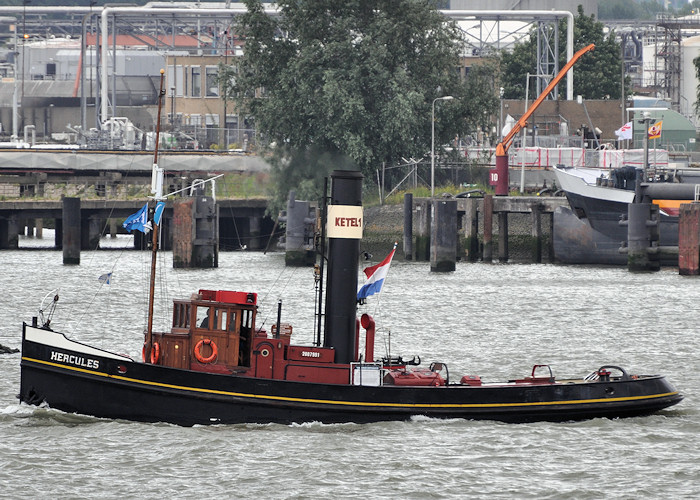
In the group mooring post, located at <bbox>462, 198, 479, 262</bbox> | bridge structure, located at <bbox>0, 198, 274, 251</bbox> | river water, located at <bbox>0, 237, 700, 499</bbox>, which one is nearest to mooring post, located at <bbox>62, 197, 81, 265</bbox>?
bridge structure, located at <bbox>0, 198, 274, 251</bbox>

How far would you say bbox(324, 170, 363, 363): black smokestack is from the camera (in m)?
29.0

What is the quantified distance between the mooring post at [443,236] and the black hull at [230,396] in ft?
132

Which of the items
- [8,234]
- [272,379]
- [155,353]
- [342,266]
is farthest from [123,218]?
[272,379]

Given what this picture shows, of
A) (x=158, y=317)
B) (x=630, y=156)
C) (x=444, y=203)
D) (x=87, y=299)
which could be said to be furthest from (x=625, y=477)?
(x=630, y=156)

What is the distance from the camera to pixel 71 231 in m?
73.2

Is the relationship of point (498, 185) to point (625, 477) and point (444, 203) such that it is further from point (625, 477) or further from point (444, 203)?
point (625, 477)

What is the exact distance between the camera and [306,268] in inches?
2857

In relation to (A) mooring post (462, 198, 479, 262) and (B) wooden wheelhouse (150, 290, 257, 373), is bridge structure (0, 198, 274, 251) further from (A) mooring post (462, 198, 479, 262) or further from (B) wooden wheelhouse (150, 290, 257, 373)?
(B) wooden wheelhouse (150, 290, 257, 373)

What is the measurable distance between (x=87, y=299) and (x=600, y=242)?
111 feet

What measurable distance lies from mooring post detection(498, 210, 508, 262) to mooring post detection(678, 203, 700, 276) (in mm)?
13636

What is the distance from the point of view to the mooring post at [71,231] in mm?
72812

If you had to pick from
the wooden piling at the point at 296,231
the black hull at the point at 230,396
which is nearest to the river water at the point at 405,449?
the black hull at the point at 230,396

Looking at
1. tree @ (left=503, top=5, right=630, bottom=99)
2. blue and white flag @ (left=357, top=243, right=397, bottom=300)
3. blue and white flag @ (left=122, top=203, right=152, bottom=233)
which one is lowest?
blue and white flag @ (left=357, top=243, right=397, bottom=300)

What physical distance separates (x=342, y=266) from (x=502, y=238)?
50093 mm
